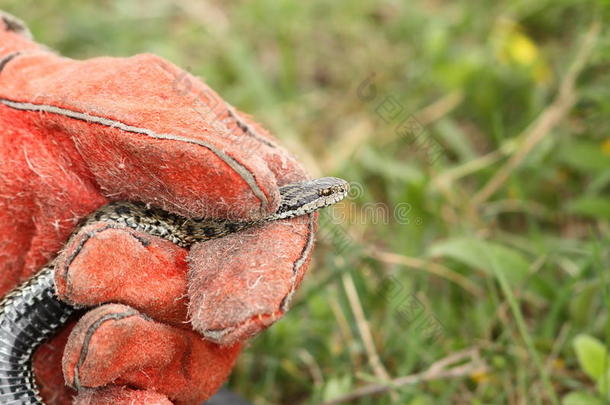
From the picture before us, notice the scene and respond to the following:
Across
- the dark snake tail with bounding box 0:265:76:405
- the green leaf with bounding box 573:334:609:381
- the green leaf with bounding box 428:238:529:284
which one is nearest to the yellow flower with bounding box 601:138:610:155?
the green leaf with bounding box 428:238:529:284

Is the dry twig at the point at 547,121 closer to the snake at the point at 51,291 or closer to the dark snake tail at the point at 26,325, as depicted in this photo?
the snake at the point at 51,291

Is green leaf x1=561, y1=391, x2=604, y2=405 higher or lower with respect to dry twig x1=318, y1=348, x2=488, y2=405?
lower

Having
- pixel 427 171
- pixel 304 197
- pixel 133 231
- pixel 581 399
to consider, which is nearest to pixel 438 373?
pixel 581 399

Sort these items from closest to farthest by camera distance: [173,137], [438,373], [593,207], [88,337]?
[88,337] → [173,137] → [438,373] → [593,207]

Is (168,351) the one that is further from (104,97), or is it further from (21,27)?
(21,27)

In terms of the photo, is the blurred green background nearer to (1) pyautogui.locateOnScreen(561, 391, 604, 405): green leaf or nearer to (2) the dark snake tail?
(1) pyautogui.locateOnScreen(561, 391, 604, 405): green leaf

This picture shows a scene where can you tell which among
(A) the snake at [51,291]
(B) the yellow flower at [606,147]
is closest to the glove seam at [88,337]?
(A) the snake at [51,291]

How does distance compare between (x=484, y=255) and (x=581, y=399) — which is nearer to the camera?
(x=581, y=399)

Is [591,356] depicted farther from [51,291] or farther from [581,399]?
[51,291]
